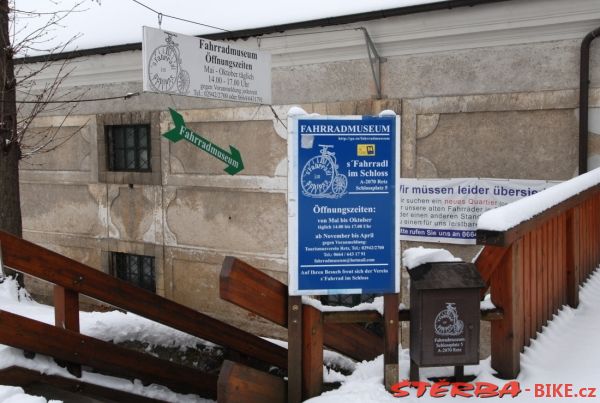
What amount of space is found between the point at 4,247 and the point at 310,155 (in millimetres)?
2383

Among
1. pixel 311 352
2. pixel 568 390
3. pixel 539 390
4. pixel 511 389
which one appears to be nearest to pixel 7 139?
Result: pixel 311 352

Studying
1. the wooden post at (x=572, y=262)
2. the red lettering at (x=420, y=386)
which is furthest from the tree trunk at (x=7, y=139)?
the wooden post at (x=572, y=262)

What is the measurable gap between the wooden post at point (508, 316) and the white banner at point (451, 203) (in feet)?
13.4

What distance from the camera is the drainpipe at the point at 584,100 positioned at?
7047 mm

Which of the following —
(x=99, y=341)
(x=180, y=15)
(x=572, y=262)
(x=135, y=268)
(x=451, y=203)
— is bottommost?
Answer: (x=135, y=268)

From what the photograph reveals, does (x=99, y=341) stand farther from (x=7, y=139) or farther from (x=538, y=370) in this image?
(x=7, y=139)

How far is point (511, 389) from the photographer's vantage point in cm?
350

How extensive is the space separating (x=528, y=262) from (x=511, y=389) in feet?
2.96

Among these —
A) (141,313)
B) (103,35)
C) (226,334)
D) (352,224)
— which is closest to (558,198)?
(352,224)

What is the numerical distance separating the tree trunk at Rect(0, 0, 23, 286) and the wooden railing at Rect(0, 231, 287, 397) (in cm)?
330

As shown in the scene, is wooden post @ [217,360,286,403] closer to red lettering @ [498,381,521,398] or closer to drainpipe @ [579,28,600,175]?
red lettering @ [498,381,521,398]

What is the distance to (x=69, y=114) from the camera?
1161cm

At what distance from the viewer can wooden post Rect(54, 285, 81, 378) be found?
183 inches

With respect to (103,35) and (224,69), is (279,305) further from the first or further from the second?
(103,35)
